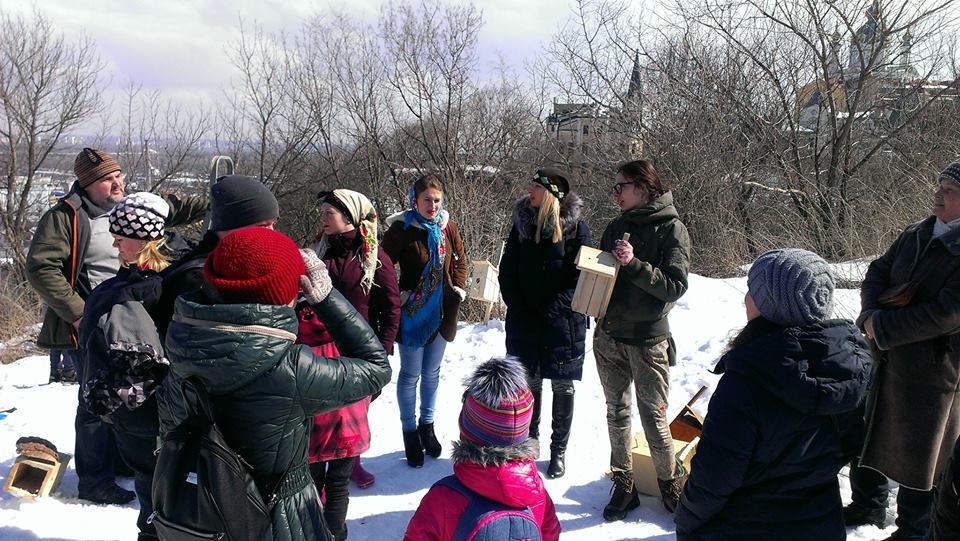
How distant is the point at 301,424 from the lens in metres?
2.04

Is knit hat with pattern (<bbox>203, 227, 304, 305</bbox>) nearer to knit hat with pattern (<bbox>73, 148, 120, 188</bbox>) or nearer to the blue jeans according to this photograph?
the blue jeans

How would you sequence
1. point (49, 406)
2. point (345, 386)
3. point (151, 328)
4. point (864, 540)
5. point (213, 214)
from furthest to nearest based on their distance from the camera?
point (49, 406) → point (864, 540) → point (213, 214) → point (151, 328) → point (345, 386)

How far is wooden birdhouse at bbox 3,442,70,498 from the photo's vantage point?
11.4 feet

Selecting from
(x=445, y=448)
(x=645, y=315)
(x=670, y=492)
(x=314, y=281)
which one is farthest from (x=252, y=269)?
(x=445, y=448)

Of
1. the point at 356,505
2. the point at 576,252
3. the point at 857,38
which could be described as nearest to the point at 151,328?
the point at 356,505

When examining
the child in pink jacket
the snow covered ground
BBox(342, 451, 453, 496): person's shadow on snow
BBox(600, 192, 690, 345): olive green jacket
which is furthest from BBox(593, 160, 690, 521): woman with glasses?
the child in pink jacket

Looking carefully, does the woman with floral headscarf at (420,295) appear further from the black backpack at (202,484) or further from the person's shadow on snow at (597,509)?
the black backpack at (202,484)

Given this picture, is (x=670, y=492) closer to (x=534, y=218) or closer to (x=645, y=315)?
(x=645, y=315)

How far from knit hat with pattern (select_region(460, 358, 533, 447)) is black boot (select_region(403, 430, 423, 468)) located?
2.07 meters

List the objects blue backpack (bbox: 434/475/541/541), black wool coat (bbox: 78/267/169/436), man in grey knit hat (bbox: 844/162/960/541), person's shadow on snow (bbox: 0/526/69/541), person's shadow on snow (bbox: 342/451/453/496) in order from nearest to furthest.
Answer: blue backpack (bbox: 434/475/541/541), black wool coat (bbox: 78/267/169/436), man in grey knit hat (bbox: 844/162/960/541), person's shadow on snow (bbox: 0/526/69/541), person's shadow on snow (bbox: 342/451/453/496)

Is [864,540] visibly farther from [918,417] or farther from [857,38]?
→ [857,38]

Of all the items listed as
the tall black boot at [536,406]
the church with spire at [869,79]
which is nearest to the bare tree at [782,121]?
the church with spire at [869,79]

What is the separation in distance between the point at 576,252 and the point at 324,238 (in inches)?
61.9

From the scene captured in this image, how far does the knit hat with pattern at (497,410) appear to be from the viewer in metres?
2.13
